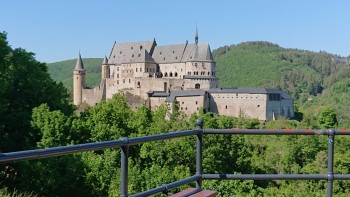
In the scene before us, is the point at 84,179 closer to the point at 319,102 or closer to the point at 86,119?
the point at 86,119

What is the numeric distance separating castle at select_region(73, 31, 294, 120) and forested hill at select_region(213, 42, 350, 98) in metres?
45.8

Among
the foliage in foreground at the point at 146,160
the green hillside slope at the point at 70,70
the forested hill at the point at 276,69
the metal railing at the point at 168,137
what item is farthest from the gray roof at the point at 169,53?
the metal railing at the point at 168,137

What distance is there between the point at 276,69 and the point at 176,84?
7373 cm

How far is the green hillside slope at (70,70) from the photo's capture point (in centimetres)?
13654

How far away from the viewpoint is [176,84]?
67375mm

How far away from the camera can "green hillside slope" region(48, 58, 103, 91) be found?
13654cm

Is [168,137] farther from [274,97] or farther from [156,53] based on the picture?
[156,53]

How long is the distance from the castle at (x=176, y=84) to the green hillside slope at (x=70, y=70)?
176 feet

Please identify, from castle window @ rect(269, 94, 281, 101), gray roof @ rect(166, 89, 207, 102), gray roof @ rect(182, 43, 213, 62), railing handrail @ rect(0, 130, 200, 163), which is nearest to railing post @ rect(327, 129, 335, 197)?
railing handrail @ rect(0, 130, 200, 163)

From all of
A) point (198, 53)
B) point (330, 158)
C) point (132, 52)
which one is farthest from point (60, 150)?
point (132, 52)

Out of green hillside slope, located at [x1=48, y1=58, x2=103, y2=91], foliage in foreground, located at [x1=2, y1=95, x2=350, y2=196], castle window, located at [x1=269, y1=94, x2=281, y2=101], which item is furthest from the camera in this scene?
green hillside slope, located at [x1=48, y1=58, x2=103, y2=91]

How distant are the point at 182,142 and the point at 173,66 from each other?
1987 inches

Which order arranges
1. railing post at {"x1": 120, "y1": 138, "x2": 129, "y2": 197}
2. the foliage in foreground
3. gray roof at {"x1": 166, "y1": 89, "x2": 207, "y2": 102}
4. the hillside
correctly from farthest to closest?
1. the hillside
2. gray roof at {"x1": 166, "y1": 89, "x2": 207, "y2": 102}
3. the foliage in foreground
4. railing post at {"x1": 120, "y1": 138, "x2": 129, "y2": 197}

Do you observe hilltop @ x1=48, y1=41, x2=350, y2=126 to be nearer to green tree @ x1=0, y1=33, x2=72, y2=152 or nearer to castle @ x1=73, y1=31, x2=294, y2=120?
castle @ x1=73, y1=31, x2=294, y2=120
